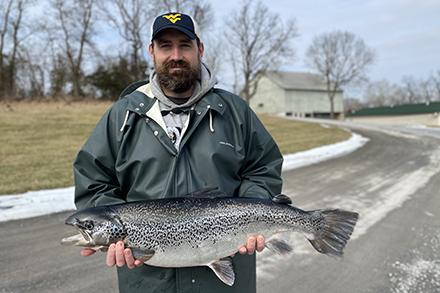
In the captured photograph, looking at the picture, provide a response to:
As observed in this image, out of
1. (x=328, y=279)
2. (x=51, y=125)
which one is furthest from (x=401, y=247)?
(x=51, y=125)

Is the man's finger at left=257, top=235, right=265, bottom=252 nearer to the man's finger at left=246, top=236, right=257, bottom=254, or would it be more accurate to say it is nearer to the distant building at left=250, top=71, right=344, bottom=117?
the man's finger at left=246, top=236, right=257, bottom=254

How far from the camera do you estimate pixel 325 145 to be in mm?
16594

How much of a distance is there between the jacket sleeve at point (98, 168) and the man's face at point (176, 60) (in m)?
0.40

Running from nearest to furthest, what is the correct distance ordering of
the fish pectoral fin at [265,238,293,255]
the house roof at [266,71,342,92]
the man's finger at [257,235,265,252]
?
the man's finger at [257,235,265,252], the fish pectoral fin at [265,238,293,255], the house roof at [266,71,342,92]

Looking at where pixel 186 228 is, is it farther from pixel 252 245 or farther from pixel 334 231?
pixel 334 231

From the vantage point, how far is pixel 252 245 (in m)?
1.99

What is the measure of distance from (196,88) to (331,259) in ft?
10.8

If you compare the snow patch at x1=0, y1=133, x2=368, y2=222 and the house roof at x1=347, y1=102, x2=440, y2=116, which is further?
the house roof at x1=347, y1=102, x2=440, y2=116

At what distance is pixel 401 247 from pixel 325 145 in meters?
12.2

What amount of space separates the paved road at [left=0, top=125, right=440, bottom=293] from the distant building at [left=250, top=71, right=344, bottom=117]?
5097cm

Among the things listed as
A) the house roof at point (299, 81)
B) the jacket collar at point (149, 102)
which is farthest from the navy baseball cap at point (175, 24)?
the house roof at point (299, 81)

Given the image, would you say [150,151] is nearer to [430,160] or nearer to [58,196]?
[58,196]

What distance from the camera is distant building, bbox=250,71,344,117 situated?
57.9 meters

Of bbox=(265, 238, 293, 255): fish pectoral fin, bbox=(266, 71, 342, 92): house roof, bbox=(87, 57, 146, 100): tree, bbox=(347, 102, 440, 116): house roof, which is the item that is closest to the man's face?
bbox=(265, 238, 293, 255): fish pectoral fin
